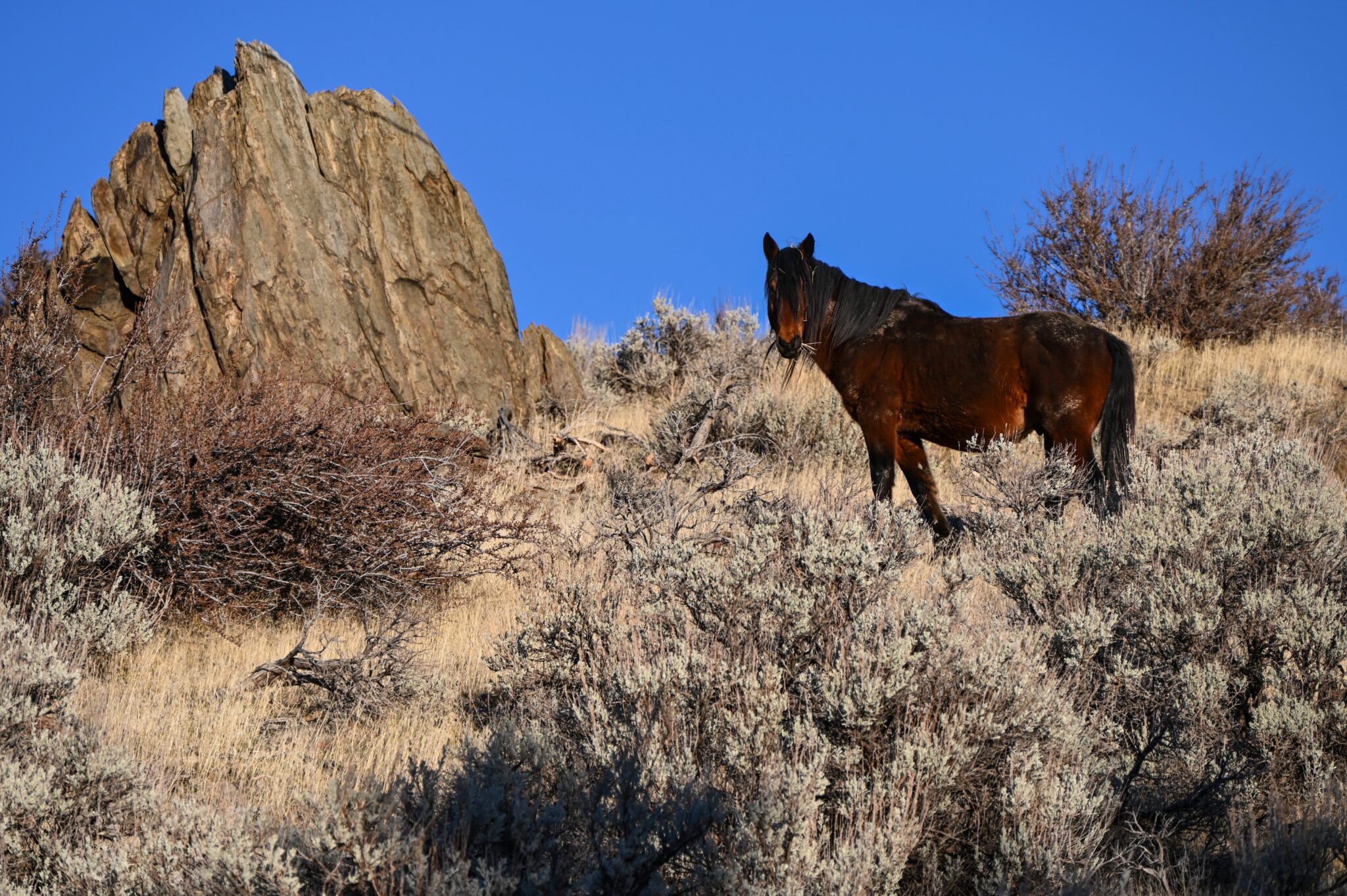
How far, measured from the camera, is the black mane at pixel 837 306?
829cm

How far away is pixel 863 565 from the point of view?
4.11 metres

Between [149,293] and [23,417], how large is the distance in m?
1.62

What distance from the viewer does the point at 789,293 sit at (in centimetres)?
808

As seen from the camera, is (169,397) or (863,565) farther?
(169,397)

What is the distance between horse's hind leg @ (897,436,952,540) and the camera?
8.00 m

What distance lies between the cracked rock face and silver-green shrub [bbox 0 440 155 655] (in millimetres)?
3206

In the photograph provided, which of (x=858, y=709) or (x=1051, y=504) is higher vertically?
(x=1051, y=504)

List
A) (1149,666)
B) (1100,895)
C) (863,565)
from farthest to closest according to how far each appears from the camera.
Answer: (1149,666), (863,565), (1100,895)

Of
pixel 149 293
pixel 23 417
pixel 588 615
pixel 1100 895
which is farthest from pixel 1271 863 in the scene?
pixel 149 293

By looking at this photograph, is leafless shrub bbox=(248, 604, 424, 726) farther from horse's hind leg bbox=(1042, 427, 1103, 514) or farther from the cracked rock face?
horse's hind leg bbox=(1042, 427, 1103, 514)

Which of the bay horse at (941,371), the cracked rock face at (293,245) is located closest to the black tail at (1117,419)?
the bay horse at (941,371)

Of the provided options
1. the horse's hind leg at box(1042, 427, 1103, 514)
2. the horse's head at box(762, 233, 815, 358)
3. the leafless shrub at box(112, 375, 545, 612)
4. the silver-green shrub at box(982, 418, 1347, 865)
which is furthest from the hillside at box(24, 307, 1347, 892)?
the horse's head at box(762, 233, 815, 358)

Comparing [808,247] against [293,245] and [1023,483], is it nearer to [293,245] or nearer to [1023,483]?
[1023,483]

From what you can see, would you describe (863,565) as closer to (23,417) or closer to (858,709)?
(858,709)
